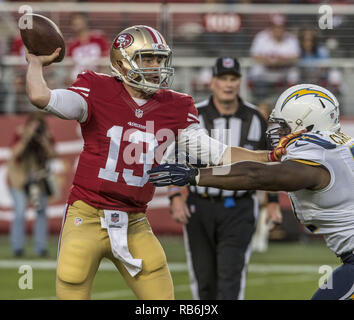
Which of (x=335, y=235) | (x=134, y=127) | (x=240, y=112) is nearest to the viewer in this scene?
(x=335, y=235)

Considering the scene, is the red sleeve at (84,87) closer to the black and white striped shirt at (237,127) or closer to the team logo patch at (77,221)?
the team logo patch at (77,221)

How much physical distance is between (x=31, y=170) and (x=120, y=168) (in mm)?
5847

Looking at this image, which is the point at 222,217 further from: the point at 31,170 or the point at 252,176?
the point at 31,170

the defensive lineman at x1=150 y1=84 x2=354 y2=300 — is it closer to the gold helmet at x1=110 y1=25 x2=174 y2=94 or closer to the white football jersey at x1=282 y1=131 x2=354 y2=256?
the white football jersey at x1=282 y1=131 x2=354 y2=256

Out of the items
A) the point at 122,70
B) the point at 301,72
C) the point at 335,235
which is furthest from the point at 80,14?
the point at 335,235

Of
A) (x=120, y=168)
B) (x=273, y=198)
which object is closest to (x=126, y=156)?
(x=120, y=168)

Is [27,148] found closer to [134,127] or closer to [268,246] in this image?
[268,246]

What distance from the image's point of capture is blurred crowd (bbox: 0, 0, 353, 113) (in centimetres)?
1109

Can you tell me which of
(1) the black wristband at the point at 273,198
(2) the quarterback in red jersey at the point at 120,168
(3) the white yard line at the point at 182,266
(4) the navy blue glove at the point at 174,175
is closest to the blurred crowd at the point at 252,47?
(3) the white yard line at the point at 182,266

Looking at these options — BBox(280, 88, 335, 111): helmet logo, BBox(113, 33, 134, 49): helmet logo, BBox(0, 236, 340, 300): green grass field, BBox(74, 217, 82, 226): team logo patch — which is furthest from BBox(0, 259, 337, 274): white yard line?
BBox(280, 88, 335, 111): helmet logo

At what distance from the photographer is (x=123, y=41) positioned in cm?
429

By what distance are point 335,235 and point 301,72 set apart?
24.7 feet

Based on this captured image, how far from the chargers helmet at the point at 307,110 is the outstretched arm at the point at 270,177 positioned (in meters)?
0.37

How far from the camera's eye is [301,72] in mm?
11172
